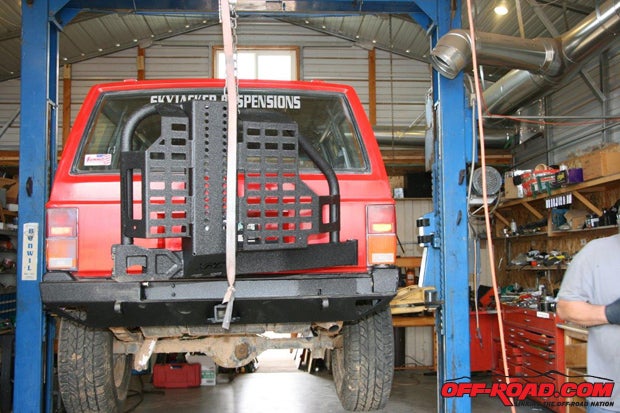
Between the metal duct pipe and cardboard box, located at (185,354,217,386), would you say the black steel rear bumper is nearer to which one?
cardboard box, located at (185,354,217,386)

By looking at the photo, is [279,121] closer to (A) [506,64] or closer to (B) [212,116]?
(B) [212,116]

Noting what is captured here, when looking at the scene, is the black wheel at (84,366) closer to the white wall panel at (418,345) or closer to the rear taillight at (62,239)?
the rear taillight at (62,239)

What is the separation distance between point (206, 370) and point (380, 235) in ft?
23.8

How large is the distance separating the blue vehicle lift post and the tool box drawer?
16.8 feet

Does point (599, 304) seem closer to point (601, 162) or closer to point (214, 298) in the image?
point (214, 298)

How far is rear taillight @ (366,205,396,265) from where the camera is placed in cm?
340

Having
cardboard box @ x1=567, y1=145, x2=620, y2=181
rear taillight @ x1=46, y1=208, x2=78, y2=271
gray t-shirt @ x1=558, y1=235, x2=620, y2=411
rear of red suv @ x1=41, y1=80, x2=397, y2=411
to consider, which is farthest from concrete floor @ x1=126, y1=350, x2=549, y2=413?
rear taillight @ x1=46, y1=208, x2=78, y2=271

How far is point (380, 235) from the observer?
3.42 metres

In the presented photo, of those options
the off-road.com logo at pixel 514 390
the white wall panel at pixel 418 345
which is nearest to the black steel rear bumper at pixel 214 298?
the off-road.com logo at pixel 514 390

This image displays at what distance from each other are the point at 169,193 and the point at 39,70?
98.4 inches

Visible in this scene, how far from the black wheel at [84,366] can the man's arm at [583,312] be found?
8.40ft

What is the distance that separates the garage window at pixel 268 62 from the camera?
1322 centimetres

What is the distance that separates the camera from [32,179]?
4.42 metres

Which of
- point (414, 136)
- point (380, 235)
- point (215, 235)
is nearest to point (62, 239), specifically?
point (215, 235)
